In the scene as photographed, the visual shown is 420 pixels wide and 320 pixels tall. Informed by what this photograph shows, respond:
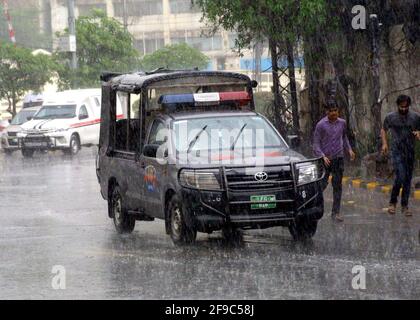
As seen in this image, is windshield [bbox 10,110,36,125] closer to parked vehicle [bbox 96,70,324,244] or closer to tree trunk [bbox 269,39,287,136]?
tree trunk [bbox 269,39,287,136]

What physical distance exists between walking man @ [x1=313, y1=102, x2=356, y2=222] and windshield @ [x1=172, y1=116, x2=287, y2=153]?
155 cm

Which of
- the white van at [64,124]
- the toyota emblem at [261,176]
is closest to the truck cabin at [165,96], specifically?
the toyota emblem at [261,176]

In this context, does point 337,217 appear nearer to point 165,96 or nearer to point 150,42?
point 165,96

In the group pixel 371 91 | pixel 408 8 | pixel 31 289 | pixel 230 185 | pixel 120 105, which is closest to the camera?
pixel 31 289

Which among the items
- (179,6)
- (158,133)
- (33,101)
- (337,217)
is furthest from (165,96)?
(179,6)

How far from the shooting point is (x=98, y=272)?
12.0m

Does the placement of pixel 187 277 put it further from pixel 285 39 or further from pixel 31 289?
pixel 285 39

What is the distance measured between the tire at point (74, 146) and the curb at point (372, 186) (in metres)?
16.6

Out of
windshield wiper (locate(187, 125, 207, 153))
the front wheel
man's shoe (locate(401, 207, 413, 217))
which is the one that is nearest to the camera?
windshield wiper (locate(187, 125, 207, 153))

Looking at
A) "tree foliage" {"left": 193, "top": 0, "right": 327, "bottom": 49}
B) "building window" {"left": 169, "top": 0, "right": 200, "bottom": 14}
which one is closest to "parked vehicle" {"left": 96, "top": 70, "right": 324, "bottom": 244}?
"tree foliage" {"left": 193, "top": 0, "right": 327, "bottom": 49}

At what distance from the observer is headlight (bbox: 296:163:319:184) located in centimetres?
1363

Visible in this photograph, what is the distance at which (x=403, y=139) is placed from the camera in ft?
53.6

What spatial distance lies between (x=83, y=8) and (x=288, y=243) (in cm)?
Answer: 7629
